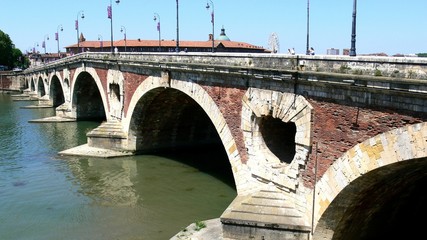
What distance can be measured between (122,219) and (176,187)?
392cm

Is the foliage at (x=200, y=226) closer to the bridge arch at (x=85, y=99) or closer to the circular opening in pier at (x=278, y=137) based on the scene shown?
the circular opening in pier at (x=278, y=137)

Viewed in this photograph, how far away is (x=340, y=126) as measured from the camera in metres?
10.2

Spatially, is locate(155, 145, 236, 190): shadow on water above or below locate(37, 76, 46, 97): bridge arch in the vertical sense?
below

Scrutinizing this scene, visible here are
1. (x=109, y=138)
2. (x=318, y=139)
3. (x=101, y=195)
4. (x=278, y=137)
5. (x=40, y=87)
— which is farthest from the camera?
(x=40, y=87)

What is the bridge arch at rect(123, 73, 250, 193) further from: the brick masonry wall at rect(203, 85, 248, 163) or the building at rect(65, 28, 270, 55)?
the building at rect(65, 28, 270, 55)

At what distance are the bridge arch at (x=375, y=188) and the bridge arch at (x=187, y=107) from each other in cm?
342

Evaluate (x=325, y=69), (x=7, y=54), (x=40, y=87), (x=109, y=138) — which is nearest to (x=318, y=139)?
(x=325, y=69)

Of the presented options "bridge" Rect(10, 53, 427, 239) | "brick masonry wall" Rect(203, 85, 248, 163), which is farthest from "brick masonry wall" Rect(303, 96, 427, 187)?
"brick masonry wall" Rect(203, 85, 248, 163)

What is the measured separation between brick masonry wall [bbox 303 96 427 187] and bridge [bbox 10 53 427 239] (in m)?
0.02

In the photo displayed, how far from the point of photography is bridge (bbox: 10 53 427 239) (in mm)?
8898

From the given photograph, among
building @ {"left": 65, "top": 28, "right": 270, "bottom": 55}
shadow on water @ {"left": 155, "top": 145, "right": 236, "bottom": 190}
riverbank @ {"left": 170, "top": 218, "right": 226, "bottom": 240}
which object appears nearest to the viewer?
riverbank @ {"left": 170, "top": 218, "right": 226, "bottom": 240}

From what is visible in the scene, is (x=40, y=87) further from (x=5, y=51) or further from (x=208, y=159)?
(x=208, y=159)

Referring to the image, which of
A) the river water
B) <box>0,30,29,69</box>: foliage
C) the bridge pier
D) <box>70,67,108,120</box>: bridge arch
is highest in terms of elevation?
<box>0,30,29,69</box>: foliage

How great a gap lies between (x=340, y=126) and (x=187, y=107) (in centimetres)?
1461
